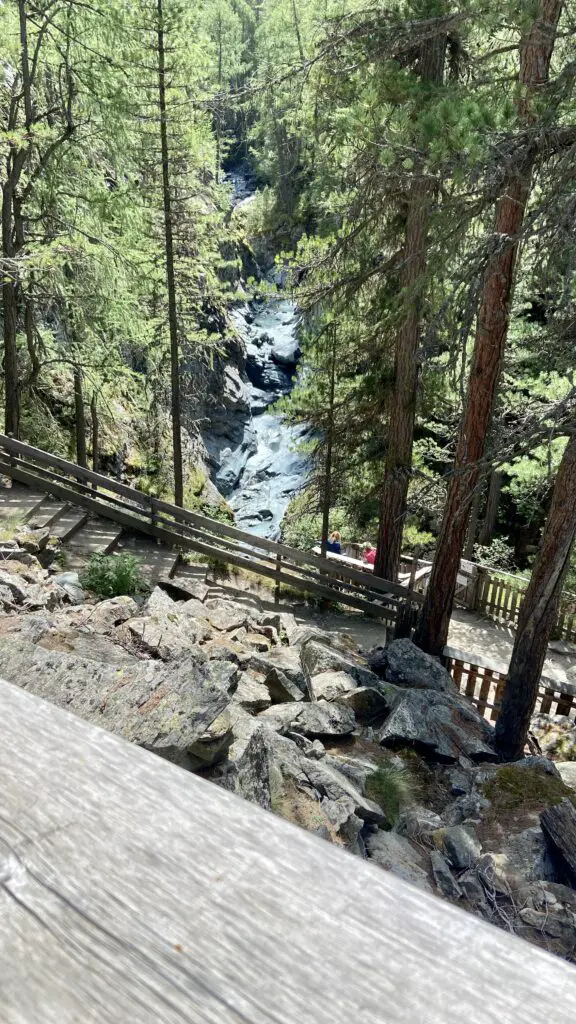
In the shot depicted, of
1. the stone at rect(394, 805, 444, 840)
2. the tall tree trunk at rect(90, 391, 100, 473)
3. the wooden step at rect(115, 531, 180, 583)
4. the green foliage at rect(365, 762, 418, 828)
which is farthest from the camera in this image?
the tall tree trunk at rect(90, 391, 100, 473)

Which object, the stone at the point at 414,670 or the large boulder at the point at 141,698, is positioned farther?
the stone at the point at 414,670

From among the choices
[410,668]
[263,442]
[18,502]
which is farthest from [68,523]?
[263,442]

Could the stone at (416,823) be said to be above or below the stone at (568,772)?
above

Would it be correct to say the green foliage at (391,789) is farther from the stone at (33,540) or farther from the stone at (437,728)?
the stone at (33,540)

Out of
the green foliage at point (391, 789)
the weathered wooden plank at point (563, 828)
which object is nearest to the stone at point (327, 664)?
the green foliage at point (391, 789)

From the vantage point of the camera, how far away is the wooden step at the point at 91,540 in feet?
35.1

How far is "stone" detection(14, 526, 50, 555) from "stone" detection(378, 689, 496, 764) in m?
5.73

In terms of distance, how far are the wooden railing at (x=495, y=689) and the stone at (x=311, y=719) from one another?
3417mm

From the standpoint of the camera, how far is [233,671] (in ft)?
17.0

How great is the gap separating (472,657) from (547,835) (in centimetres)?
464

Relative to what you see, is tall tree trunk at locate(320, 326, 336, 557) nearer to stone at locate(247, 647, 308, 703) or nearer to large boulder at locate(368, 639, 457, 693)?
large boulder at locate(368, 639, 457, 693)

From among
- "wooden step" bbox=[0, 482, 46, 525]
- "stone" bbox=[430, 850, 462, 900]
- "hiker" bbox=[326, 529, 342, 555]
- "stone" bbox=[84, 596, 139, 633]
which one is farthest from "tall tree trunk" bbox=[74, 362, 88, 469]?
"stone" bbox=[430, 850, 462, 900]

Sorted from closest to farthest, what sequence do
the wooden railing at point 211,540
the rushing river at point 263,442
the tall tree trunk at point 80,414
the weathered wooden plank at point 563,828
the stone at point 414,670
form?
the weathered wooden plank at point 563,828 < the stone at point 414,670 < the wooden railing at point 211,540 < the tall tree trunk at point 80,414 < the rushing river at point 263,442

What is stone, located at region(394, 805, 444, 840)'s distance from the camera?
5523 millimetres
